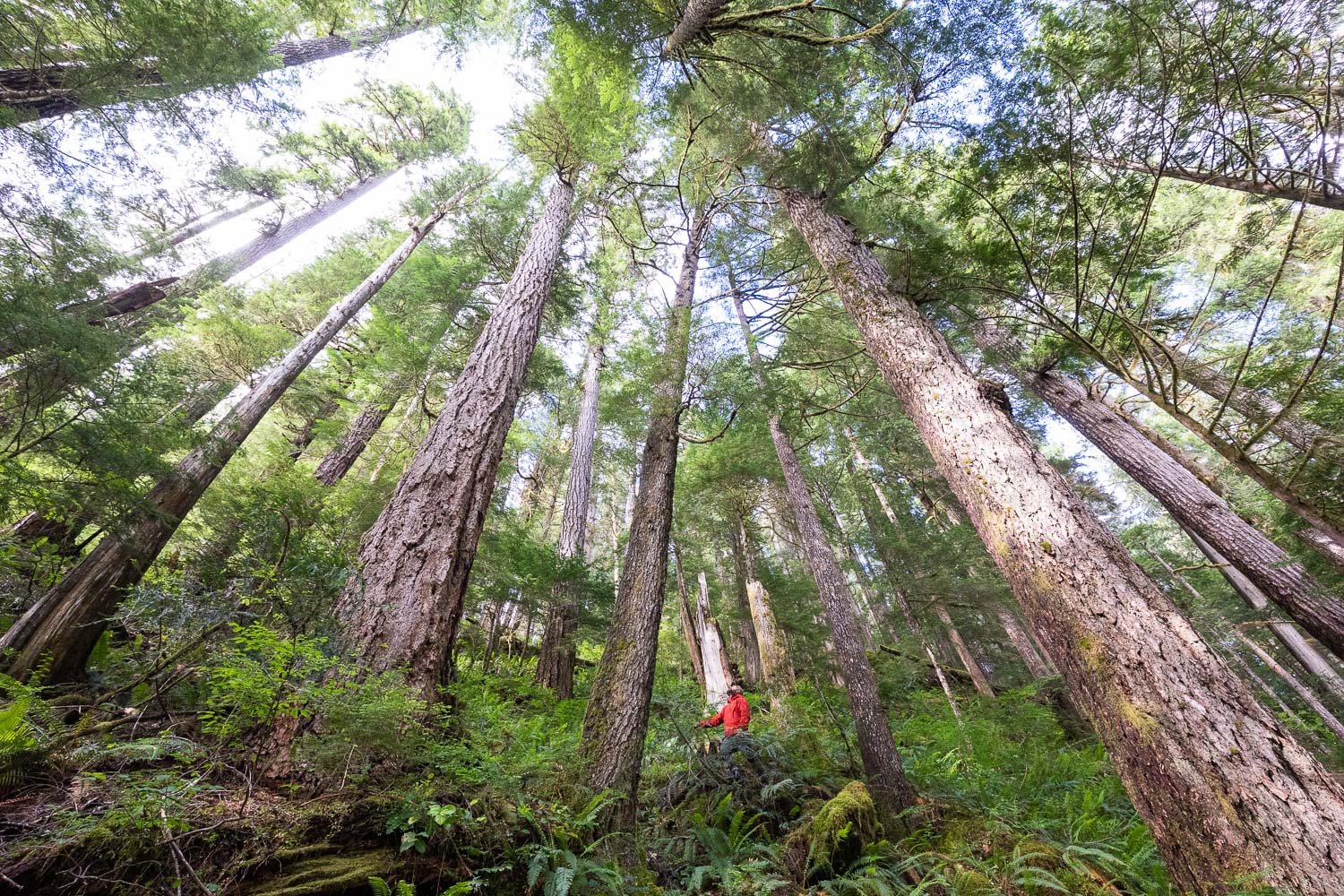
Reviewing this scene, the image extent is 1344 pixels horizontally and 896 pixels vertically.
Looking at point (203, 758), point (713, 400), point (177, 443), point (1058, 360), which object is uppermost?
point (713, 400)

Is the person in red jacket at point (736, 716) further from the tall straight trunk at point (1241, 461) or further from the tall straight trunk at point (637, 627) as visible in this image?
the tall straight trunk at point (1241, 461)

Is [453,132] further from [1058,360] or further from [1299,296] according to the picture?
[1299,296]

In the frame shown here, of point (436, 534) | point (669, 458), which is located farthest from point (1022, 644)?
point (436, 534)

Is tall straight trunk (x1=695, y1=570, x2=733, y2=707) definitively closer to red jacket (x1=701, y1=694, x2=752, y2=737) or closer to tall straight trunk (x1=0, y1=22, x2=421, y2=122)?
red jacket (x1=701, y1=694, x2=752, y2=737)

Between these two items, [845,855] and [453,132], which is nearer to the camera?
[845,855]

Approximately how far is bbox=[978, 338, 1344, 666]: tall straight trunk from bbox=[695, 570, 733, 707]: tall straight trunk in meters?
7.08

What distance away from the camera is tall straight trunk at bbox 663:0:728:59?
4207mm

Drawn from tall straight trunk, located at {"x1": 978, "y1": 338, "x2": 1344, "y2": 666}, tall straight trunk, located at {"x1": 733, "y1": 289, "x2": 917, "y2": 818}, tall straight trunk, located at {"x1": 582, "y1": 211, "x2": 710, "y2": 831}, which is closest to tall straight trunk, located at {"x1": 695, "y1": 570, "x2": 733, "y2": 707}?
tall straight trunk, located at {"x1": 733, "y1": 289, "x2": 917, "y2": 818}

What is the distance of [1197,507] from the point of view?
6734mm

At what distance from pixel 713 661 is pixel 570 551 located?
11.6 ft

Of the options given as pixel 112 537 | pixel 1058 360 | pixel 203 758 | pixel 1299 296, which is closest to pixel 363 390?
pixel 112 537

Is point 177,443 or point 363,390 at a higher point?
point 363,390

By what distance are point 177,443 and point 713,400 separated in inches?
266

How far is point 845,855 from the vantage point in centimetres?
423
